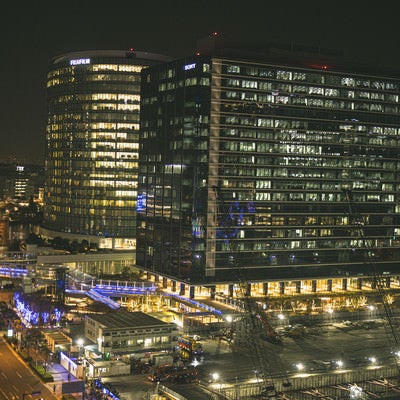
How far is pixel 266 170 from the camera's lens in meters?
75.7

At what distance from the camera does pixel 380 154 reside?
84.1m

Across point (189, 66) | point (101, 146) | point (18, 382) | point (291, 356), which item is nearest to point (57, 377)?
point (18, 382)

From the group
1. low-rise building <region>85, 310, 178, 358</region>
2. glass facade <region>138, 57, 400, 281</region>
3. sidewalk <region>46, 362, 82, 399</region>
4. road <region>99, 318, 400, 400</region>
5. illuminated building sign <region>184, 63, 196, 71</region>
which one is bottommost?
sidewalk <region>46, 362, 82, 399</region>

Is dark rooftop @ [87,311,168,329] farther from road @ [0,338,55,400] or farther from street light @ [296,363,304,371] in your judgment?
street light @ [296,363,304,371]

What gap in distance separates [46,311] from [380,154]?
→ 45.7 metres

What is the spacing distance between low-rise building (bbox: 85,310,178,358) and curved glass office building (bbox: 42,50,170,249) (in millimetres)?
50275

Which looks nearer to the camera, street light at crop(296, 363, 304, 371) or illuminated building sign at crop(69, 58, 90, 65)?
street light at crop(296, 363, 304, 371)

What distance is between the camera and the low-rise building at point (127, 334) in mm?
53719

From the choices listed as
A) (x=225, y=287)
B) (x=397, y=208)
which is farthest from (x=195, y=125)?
(x=397, y=208)

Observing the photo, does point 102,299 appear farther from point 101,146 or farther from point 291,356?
point 101,146

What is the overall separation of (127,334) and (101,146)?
58.8 meters

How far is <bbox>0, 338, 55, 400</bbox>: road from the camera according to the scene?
45.6 m

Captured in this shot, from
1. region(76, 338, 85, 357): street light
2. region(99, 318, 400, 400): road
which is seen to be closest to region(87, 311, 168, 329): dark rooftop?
region(76, 338, 85, 357): street light

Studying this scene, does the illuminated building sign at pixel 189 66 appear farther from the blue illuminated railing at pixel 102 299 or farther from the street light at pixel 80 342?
the street light at pixel 80 342
